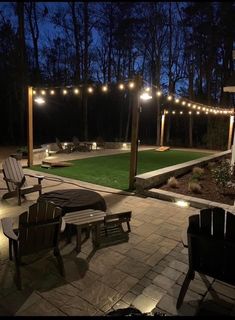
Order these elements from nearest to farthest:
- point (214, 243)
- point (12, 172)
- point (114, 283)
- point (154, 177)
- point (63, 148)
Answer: point (214, 243) → point (114, 283) → point (12, 172) → point (154, 177) → point (63, 148)

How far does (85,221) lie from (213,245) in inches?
64.3

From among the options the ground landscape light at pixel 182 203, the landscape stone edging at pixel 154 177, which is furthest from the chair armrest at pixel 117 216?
the landscape stone edging at pixel 154 177

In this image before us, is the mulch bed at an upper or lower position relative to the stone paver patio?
upper

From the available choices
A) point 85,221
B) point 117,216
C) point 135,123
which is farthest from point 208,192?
point 85,221

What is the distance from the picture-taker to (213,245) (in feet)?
7.12

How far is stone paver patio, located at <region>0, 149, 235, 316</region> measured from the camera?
7.45 ft

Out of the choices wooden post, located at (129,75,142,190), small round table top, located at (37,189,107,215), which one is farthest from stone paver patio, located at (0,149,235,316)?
wooden post, located at (129,75,142,190)

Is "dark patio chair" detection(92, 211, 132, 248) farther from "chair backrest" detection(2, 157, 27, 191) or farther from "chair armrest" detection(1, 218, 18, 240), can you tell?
"chair backrest" detection(2, 157, 27, 191)

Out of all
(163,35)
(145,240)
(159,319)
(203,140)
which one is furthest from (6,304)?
(163,35)

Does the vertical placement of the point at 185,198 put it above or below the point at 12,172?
below

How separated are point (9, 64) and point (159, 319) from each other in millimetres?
17604

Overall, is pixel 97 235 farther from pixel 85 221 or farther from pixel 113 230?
pixel 113 230

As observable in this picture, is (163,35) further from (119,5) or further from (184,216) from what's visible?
(184,216)

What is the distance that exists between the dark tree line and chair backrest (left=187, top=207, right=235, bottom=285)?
14.6 m
